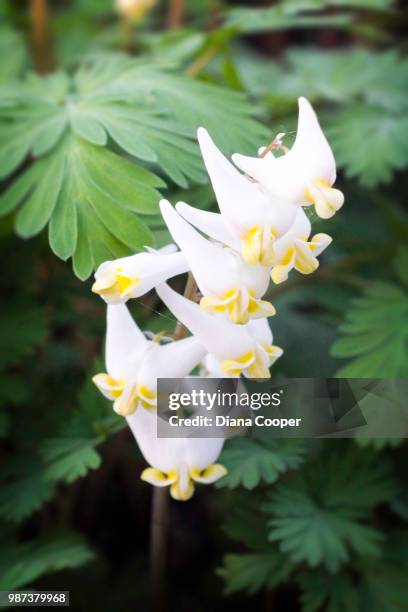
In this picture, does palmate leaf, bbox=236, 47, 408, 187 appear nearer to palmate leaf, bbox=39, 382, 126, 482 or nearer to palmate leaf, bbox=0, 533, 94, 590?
palmate leaf, bbox=39, 382, 126, 482

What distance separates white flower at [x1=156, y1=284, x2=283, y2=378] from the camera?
2.58 feet

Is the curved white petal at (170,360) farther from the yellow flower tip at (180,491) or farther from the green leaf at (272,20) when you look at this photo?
the green leaf at (272,20)

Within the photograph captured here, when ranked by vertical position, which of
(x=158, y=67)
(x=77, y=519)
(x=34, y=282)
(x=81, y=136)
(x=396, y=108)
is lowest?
(x=77, y=519)

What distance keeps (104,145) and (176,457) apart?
46 cm

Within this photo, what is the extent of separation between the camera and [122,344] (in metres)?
0.84

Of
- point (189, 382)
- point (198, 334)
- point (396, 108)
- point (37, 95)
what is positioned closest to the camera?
point (198, 334)

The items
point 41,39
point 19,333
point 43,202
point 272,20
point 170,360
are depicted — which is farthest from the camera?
point 41,39

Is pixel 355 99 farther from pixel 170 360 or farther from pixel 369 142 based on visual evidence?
pixel 170 360

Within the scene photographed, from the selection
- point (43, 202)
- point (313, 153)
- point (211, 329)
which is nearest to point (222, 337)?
point (211, 329)

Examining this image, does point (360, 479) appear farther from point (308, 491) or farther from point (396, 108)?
point (396, 108)

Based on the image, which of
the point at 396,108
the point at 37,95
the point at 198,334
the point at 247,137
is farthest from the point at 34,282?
the point at 396,108

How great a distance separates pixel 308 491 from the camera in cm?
113

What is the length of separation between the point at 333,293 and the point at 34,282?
0.67m

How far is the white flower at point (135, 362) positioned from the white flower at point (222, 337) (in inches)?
1.6
